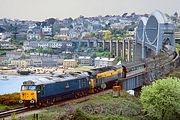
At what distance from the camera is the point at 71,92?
2517 centimetres

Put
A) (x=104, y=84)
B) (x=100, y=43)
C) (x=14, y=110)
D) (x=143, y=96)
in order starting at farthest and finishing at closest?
(x=100, y=43) → (x=104, y=84) → (x=143, y=96) → (x=14, y=110)

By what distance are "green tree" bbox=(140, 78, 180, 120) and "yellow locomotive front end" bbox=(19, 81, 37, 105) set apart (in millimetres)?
5333

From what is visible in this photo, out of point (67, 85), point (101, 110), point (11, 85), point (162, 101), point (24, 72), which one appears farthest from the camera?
point (24, 72)

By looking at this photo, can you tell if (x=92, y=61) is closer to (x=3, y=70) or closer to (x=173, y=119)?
(x=3, y=70)

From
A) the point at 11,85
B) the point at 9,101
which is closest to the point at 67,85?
the point at 9,101

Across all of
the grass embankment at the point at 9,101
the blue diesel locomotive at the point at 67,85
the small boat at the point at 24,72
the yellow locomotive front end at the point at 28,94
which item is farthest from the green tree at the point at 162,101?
the small boat at the point at 24,72

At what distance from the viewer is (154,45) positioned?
272ft

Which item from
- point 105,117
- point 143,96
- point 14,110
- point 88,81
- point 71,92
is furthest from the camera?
point 88,81

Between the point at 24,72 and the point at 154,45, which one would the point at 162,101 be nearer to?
the point at 154,45

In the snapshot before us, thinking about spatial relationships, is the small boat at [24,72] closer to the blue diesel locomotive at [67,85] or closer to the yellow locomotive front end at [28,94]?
the blue diesel locomotive at [67,85]

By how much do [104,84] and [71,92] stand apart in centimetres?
466

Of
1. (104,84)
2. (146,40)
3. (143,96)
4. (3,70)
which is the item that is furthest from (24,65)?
(143,96)

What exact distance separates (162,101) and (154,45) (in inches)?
2481

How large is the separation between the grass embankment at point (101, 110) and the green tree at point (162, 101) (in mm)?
827
